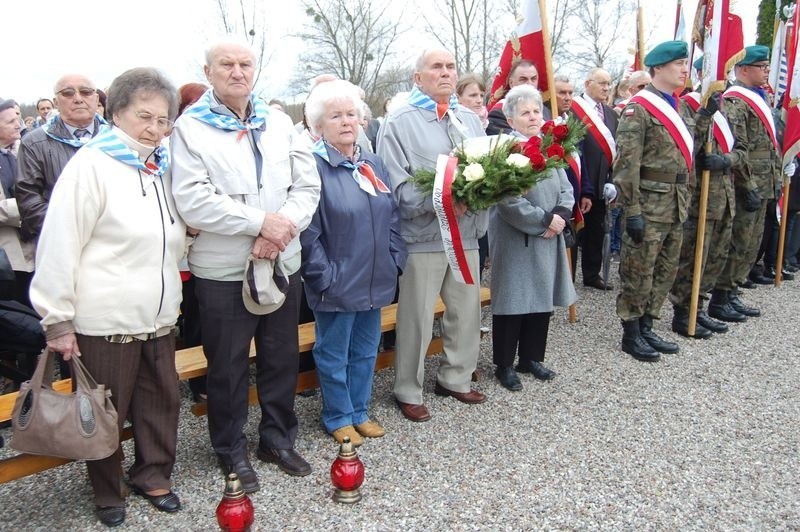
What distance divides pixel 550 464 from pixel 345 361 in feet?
4.19

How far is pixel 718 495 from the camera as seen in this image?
3.35m

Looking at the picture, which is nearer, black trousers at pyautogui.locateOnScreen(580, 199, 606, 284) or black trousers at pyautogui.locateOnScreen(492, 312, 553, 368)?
black trousers at pyautogui.locateOnScreen(492, 312, 553, 368)

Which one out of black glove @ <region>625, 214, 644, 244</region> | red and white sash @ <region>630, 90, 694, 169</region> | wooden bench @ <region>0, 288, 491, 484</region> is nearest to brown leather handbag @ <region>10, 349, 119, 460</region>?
wooden bench @ <region>0, 288, 491, 484</region>

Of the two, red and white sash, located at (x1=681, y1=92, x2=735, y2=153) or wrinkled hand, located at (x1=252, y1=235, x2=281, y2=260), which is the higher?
red and white sash, located at (x1=681, y1=92, x2=735, y2=153)

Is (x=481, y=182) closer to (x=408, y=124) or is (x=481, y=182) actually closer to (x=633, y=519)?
(x=408, y=124)

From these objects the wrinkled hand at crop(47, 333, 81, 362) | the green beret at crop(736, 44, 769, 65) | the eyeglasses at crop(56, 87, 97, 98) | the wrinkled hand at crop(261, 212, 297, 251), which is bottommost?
the wrinkled hand at crop(47, 333, 81, 362)

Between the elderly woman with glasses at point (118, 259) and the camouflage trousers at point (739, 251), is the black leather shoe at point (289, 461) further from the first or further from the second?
the camouflage trousers at point (739, 251)

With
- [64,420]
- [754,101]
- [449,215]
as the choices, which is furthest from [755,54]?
[64,420]

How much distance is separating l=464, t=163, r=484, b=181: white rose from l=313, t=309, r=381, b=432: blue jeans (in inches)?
36.6

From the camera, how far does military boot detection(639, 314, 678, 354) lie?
545cm

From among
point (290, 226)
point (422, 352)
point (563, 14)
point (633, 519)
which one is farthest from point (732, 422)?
point (563, 14)

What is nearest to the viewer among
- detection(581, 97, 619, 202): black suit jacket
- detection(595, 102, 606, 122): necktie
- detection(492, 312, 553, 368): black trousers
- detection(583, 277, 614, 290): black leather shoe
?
detection(492, 312, 553, 368): black trousers

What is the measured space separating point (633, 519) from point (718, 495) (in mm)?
549

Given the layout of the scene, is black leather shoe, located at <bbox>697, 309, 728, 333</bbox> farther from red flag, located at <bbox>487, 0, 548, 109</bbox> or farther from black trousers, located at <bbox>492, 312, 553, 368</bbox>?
red flag, located at <bbox>487, 0, 548, 109</bbox>
